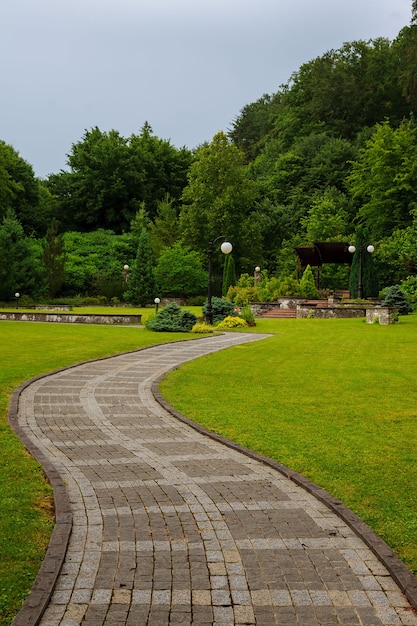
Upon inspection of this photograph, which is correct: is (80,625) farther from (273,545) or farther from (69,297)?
(69,297)

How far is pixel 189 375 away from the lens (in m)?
12.8

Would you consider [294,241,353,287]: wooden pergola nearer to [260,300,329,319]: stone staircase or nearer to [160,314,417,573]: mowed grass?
[260,300,329,319]: stone staircase

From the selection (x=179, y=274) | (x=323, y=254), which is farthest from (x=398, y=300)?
(x=179, y=274)

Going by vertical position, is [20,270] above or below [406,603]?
above

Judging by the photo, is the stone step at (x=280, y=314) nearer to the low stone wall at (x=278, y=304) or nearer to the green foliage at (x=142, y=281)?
the low stone wall at (x=278, y=304)

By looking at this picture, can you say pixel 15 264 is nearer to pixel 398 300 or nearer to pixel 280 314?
pixel 280 314

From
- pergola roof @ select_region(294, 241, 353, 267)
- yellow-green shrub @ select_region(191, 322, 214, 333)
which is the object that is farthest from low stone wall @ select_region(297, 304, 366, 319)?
yellow-green shrub @ select_region(191, 322, 214, 333)

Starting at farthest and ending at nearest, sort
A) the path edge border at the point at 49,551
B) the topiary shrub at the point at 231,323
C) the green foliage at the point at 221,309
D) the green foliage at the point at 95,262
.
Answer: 1. the green foliage at the point at 95,262
2. the green foliage at the point at 221,309
3. the topiary shrub at the point at 231,323
4. the path edge border at the point at 49,551

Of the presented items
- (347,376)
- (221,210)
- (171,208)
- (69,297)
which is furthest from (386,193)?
(347,376)

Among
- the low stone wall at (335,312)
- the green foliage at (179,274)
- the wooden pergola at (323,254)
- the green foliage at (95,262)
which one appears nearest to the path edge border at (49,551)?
the low stone wall at (335,312)

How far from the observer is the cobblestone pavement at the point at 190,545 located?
11.7 ft

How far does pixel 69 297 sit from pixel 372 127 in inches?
1236

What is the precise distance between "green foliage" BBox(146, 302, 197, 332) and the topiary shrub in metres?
1.78

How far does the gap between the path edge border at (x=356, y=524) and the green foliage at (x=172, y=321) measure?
1590 cm
